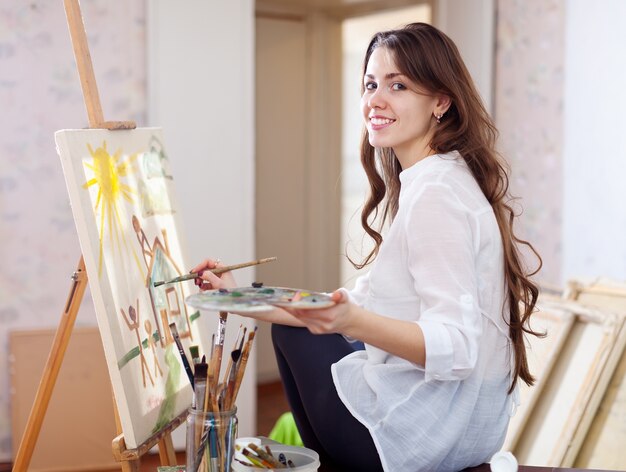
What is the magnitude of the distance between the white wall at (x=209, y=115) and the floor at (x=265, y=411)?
0.29 meters

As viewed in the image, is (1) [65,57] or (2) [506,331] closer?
(2) [506,331]

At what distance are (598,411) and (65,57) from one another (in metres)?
2.28

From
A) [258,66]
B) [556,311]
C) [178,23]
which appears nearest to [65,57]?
[178,23]

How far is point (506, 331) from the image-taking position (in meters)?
1.78

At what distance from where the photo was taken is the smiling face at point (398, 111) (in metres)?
1.84

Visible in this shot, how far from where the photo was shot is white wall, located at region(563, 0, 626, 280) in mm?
3271

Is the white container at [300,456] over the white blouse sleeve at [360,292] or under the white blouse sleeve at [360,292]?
under

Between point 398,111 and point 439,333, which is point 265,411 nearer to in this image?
point 398,111

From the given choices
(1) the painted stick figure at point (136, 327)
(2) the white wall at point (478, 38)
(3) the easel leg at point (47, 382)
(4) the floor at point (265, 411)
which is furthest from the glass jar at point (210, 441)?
(2) the white wall at point (478, 38)

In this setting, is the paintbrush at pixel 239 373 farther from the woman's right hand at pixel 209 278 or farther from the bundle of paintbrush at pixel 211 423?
the woman's right hand at pixel 209 278

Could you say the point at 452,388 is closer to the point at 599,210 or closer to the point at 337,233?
the point at 599,210

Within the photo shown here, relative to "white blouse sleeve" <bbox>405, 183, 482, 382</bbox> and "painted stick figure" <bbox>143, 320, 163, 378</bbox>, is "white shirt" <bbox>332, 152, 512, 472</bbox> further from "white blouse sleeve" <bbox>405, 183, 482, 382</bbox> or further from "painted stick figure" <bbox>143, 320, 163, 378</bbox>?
"painted stick figure" <bbox>143, 320, 163, 378</bbox>

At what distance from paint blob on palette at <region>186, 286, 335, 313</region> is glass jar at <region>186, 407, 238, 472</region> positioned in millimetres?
244

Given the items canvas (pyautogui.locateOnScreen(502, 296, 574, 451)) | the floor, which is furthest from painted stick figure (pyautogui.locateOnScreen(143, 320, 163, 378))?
canvas (pyautogui.locateOnScreen(502, 296, 574, 451))
